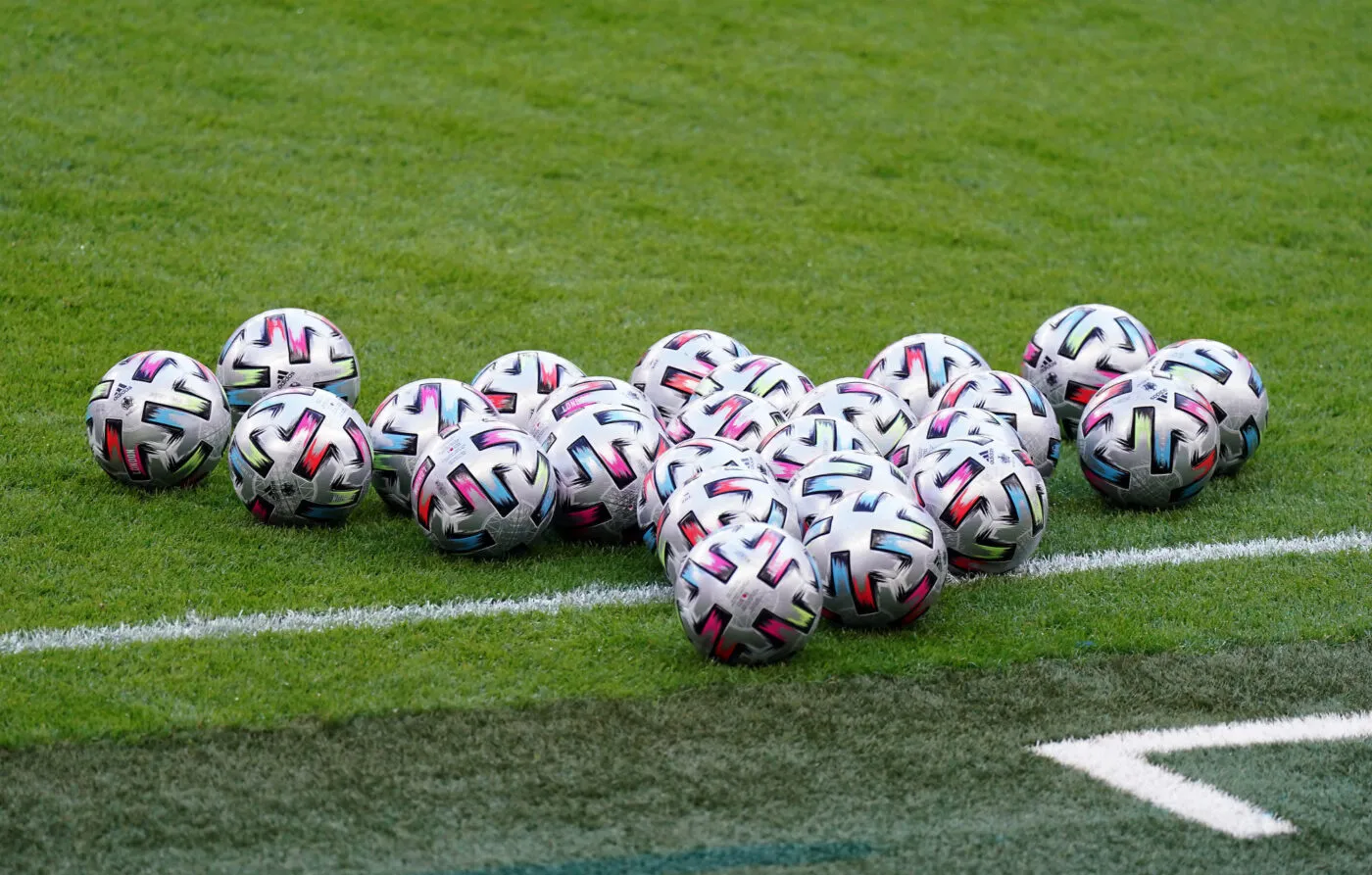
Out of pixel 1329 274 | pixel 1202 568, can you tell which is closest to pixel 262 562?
pixel 1202 568

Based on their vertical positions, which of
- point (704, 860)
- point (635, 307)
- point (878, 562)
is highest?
point (878, 562)

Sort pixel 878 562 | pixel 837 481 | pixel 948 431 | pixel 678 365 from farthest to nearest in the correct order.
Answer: pixel 678 365 → pixel 948 431 → pixel 837 481 → pixel 878 562

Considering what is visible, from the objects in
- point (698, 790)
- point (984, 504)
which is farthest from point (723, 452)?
point (698, 790)

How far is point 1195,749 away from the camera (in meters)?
5.41

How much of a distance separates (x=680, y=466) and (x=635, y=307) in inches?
205

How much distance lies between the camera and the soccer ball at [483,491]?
7.02m

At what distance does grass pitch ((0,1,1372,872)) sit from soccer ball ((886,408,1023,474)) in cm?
71

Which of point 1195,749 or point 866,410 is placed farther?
point 866,410

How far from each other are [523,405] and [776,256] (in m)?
5.45

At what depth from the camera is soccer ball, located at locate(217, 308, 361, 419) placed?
8.66 meters

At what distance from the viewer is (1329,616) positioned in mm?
6609

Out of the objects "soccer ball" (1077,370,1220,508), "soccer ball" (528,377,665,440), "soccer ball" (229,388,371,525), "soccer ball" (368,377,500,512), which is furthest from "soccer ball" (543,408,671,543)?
"soccer ball" (1077,370,1220,508)

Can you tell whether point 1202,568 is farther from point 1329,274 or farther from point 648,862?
point 1329,274

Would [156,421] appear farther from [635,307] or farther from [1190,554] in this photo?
[1190,554]
